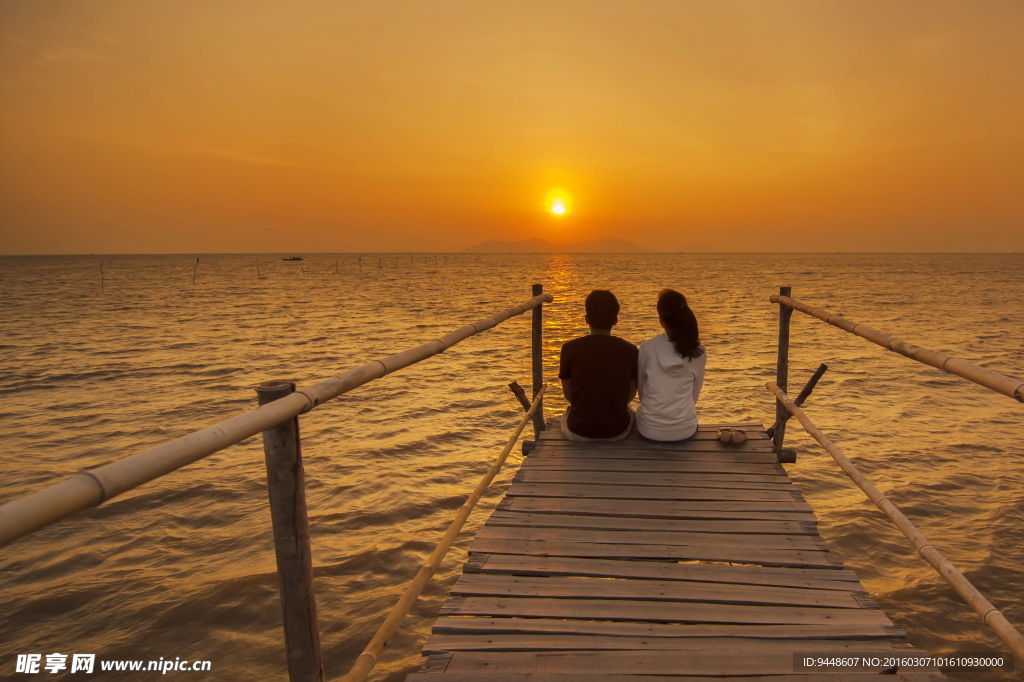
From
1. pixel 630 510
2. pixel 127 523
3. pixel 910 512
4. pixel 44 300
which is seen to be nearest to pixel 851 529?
pixel 910 512

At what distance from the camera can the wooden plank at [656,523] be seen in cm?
367

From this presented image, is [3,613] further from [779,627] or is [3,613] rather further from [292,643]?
[779,627]

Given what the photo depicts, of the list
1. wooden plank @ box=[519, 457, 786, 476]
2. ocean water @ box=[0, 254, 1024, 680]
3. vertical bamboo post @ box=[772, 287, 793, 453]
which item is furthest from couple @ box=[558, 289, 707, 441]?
ocean water @ box=[0, 254, 1024, 680]

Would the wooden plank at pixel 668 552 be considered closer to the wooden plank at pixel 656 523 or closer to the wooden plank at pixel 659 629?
the wooden plank at pixel 656 523

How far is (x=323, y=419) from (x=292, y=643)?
1009 cm

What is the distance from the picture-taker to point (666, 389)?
5.11 metres

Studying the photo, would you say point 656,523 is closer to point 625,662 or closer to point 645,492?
point 645,492

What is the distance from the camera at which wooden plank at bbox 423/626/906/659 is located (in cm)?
253

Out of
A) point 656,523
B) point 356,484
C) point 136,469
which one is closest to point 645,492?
point 656,523

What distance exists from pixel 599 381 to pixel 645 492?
1.09 metres

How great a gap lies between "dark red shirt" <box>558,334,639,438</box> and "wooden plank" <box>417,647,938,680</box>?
2.67m

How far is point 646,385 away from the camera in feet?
16.8

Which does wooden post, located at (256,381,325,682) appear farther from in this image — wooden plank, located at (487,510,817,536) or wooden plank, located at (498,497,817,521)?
wooden plank, located at (498,497,817,521)

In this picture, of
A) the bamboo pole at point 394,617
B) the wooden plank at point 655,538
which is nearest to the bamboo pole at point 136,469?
the bamboo pole at point 394,617
